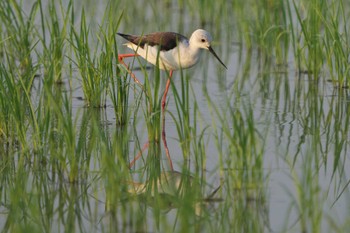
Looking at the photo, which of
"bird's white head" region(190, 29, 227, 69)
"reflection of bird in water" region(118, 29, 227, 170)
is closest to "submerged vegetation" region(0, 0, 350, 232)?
"reflection of bird in water" region(118, 29, 227, 170)

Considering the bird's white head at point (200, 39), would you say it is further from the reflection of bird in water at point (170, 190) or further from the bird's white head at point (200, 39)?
the reflection of bird in water at point (170, 190)

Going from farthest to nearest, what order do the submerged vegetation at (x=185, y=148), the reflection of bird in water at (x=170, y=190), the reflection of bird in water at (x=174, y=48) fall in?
the reflection of bird in water at (x=174, y=48) → the reflection of bird in water at (x=170, y=190) → the submerged vegetation at (x=185, y=148)

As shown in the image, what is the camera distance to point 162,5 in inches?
519

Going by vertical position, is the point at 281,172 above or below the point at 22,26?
below

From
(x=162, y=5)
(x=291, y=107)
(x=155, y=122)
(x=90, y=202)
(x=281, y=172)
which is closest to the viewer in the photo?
(x=90, y=202)

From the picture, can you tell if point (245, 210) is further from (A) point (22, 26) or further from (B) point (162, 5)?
(B) point (162, 5)

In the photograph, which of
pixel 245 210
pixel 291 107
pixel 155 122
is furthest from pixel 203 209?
pixel 291 107

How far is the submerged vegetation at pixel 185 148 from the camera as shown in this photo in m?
5.77

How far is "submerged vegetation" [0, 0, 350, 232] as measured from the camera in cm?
577

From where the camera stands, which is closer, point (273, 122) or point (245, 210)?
point (245, 210)

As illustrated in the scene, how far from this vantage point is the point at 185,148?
23.0ft

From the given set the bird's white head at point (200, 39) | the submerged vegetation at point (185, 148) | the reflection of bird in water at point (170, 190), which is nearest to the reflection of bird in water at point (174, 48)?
the bird's white head at point (200, 39)

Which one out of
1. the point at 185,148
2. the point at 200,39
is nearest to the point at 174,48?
the point at 200,39

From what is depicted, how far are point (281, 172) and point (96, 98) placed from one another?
2.15 meters
